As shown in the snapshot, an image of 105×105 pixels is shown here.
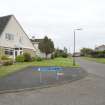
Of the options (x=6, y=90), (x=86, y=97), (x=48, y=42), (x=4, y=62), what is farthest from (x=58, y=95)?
(x=48, y=42)

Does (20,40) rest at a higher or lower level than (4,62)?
higher

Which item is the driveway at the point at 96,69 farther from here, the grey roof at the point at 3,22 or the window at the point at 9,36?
the grey roof at the point at 3,22

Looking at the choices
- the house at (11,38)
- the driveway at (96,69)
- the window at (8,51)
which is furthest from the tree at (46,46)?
the driveway at (96,69)

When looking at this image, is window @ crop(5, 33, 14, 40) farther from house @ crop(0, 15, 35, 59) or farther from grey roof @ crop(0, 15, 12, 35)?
grey roof @ crop(0, 15, 12, 35)

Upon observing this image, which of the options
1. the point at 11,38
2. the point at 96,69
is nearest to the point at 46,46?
the point at 11,38

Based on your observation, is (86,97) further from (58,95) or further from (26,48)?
(26,48)

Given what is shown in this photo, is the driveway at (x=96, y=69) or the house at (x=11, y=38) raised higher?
the house at (x=11, y=38)

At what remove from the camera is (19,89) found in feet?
35.6

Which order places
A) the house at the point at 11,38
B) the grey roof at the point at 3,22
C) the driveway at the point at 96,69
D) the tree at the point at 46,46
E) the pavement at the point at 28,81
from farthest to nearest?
the tree at the point at 46,46, the grey roof at the point at 3,22, the house at the point at 11,38, the driveway at the point at 96,69, the pavement at the point at 28,81

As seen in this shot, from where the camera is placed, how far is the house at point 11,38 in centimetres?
3365

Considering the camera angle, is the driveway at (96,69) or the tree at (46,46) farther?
the tree at (46,46)

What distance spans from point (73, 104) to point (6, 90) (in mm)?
4318

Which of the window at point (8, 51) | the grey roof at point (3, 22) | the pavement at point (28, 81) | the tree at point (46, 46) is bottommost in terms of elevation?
the pavement at point (28, 81)

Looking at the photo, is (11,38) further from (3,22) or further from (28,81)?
(28,81)
